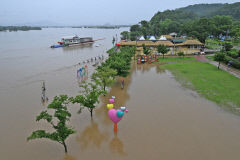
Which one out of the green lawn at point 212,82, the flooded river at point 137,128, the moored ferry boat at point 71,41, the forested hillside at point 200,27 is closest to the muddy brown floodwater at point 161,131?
the flooded river at point 137,128

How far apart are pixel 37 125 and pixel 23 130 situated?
3.37 ft

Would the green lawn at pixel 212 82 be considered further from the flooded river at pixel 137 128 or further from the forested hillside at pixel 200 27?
the forested hillside at pixel 200 27

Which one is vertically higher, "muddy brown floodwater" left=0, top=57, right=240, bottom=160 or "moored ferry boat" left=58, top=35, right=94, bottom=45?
"moored ferry boat" left=58, top=35, right=94, bottom=45

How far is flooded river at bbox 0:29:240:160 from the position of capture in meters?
10.9

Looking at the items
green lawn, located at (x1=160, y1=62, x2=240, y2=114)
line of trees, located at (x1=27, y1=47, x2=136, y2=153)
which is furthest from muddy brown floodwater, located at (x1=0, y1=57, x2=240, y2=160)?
green lawn, located at (x1=160, y1=62, x2=240, y2=114)

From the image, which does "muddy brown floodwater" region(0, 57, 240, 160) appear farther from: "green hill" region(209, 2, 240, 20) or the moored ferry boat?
"green hill" region(209, 2, 240, 20)

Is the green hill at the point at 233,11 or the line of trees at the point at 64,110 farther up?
the green hill at the point at 233,11

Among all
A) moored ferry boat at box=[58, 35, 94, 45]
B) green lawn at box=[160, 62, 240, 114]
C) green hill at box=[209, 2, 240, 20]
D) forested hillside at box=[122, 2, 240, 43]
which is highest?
green hill at box=[209, 2, 240, 20]

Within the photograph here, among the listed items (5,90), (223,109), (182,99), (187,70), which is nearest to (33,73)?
(5,90)

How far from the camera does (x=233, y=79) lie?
23.7 metres

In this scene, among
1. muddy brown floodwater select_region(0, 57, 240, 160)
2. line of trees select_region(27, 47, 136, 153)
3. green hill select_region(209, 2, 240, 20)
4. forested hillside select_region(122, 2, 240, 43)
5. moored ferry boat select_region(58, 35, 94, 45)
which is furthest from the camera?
green hill select_region(209, 2, 240, 20)

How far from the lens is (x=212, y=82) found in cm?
2270

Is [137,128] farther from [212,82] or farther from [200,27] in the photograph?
[200,27]

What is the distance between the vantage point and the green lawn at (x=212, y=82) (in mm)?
17625
